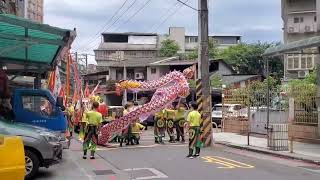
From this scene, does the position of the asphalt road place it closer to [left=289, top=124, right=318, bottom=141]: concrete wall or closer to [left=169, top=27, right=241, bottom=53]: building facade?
[left=289, top=124, right=318, bottom=141]: concrete wall

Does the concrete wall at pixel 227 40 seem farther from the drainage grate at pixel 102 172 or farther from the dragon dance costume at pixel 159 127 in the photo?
the drainage grate at pixel 102 172

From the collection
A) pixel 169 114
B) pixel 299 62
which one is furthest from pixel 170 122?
pixel 299 62

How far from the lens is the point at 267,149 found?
67.1ft

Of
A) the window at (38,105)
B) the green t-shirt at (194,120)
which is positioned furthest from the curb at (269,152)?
the window at (38,105)

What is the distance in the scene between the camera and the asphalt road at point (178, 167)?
1358cm

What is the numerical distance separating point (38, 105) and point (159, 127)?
28.3 ft

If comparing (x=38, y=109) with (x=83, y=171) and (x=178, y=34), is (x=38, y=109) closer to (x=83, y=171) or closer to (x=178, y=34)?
(x=83, y=171)

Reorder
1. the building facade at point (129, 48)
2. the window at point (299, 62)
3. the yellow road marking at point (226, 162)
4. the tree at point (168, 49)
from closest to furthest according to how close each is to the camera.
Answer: the yellow road marking at point (226, 162) < the window at point (299, 62) < the tree at point (168, 49) < the building facade at point (129, 48)

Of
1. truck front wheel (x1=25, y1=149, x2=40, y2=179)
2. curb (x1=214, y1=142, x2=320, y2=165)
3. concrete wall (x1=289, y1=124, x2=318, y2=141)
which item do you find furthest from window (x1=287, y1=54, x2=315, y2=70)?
truck front wheel (x1=25, y1=149, x2=40, y2=179)

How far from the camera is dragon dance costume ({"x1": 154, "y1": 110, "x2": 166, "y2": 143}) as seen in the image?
80.1 feet

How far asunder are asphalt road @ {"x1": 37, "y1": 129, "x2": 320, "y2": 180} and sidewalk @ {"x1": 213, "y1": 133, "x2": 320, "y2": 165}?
17.2 inches

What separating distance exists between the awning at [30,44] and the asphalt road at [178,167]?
3.59 meters

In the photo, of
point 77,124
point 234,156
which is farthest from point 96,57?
point 234,156

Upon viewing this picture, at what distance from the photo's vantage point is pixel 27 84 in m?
31.8
